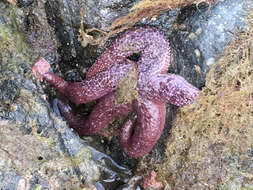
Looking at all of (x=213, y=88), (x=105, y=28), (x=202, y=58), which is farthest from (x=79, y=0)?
(x=213, y=88)

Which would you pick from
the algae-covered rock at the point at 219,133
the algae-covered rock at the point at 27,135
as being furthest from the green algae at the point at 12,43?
the algae-covered rock at the point at 219,133

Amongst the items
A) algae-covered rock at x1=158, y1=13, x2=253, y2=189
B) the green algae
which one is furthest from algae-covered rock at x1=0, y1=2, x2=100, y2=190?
algae-covered rock at x1=158, y1=13, x2=253, y2=189

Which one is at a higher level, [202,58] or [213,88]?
[202,58]

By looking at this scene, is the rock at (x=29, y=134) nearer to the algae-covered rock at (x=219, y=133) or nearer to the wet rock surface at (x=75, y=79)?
the wet rock surface at (x=75, y=79)

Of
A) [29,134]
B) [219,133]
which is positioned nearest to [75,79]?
[29,134]

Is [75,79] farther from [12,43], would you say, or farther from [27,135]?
[27,135]

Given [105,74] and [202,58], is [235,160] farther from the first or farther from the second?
[105,74]
